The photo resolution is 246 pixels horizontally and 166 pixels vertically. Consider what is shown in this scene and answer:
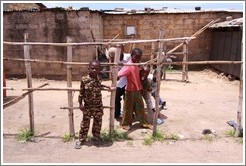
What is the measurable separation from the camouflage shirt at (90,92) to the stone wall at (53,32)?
660 centimetres

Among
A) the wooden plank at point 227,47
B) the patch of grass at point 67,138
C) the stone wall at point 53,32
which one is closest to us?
the patch of grass at point 67,138

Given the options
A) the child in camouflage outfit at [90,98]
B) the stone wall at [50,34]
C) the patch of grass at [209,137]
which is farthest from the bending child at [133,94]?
the stone wall at [50,34]

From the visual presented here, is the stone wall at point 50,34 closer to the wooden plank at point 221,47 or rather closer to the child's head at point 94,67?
the wooden plank at point 221,47

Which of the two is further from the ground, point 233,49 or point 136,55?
point 136,55

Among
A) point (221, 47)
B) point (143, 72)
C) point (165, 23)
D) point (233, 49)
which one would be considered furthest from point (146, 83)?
point (165, 23)

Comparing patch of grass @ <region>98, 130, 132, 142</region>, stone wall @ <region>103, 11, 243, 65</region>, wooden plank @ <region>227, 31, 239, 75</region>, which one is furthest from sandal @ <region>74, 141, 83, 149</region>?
stone wall @ <region>103, 11, 243, 65</region>

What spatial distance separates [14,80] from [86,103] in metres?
7.53

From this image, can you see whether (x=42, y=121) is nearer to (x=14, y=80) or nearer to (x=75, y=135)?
(x=75, y=135)

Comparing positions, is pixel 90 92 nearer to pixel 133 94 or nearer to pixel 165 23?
pixel 133 94

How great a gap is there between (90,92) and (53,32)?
692 cm

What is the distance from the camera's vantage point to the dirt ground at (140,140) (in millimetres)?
4477

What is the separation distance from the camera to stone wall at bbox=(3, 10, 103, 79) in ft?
36.2

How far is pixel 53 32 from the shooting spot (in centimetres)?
1113

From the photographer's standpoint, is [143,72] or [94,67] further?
[143,72]
